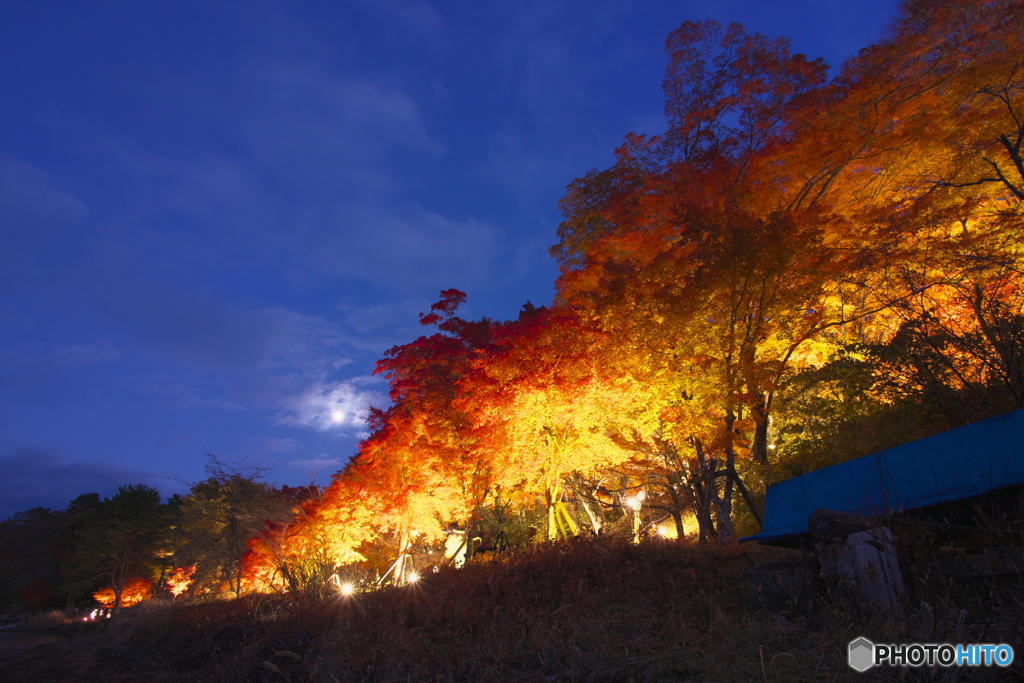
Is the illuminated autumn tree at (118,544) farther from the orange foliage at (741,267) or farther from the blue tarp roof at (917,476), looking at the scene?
the blue tarp roof at (917,476)

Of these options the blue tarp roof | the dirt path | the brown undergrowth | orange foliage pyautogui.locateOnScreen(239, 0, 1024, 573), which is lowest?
the dirt path

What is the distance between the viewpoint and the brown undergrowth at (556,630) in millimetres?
3865

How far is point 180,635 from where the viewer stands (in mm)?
13875

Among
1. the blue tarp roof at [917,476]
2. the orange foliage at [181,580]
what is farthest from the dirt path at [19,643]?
the blue tarp roof at [917,476]

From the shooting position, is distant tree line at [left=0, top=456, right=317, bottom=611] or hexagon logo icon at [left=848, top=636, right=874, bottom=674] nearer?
hexagon logo icon at [left=848, top=636, right=874, bottom=674]

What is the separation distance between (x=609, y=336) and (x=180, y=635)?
50.3 feet

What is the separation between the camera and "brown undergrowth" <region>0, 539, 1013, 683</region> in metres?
3.87

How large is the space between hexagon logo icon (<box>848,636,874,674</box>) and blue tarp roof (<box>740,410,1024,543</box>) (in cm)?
140

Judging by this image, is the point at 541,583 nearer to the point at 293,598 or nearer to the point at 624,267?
the point at 293,598

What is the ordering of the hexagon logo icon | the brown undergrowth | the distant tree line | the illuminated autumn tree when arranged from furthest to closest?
the illuminated autumn tree
the distant tree line
the brown undergrowth
the hexagon logo icon

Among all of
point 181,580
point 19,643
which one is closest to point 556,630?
point 19,643

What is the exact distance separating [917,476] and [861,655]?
258 centimetres

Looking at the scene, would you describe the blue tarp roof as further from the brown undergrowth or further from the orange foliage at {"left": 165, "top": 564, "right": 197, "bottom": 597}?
the orange foliage at {"left": 165, "top": 564, "right": 197, "bottom": 597}

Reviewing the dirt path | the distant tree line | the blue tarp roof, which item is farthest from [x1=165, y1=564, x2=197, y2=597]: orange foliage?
the blue tarp roof
